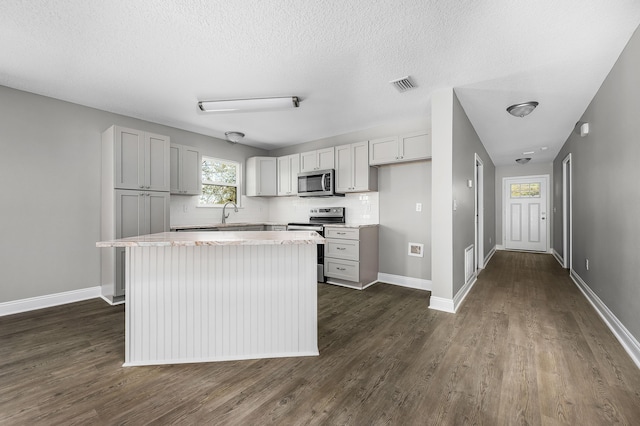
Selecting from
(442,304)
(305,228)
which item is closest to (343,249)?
(305,228)

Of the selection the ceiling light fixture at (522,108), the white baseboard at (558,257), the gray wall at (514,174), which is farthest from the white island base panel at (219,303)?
the gray wall at (514,174)

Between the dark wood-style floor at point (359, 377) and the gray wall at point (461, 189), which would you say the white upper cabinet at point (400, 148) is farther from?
the dark wood-style floor at point (359, 377)

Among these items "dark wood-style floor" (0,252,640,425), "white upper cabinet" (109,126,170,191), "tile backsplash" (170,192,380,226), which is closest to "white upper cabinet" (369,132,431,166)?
"tile backsplash" (170,192,380,226)

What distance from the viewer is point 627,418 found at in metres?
1.54

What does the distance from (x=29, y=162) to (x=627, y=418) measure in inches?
215

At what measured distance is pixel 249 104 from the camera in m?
3.28

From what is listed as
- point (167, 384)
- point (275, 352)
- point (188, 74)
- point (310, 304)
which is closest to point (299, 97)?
point (188, 74)

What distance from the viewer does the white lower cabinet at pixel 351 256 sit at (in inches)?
161

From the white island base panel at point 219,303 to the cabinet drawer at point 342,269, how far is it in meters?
1.91

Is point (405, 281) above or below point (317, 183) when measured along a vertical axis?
below

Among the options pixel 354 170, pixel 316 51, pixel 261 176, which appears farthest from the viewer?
pixel 261 176

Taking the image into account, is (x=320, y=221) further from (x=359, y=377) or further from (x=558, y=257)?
(x=558, y=257)

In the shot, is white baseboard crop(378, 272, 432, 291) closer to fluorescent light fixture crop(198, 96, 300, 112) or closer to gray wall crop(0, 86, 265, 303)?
fluorescent light fixture crop(198, 96, 300, 112)

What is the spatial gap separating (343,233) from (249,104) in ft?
7.03
